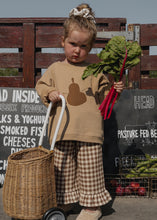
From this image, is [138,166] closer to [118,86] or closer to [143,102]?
[143,102]

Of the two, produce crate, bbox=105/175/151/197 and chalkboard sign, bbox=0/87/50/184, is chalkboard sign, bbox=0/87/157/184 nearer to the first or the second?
chalkboard sign, bbox=0/87/50/184

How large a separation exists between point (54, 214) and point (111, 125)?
1.96 metres

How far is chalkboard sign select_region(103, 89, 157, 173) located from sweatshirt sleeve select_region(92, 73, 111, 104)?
1138mm

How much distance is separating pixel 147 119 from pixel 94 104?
Answer: 1502 millimetres

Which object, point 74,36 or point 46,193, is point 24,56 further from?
point 46,193

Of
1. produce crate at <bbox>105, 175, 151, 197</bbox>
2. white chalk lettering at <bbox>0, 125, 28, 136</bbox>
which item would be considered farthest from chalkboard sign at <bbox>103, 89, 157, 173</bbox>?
white chalk lettering at <bbox>0, 125, 28, 136</bbox>

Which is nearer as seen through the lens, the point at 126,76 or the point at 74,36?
the point at 74,36

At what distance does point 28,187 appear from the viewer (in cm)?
254

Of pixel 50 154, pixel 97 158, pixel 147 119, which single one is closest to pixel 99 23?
pixel 147 119

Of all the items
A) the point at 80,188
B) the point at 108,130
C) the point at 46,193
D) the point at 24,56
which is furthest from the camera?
the point at 24,56

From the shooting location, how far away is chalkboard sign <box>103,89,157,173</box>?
4.25 metres

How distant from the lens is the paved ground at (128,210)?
316 cm

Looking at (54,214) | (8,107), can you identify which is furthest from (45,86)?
(8,107)

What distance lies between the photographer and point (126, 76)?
4691 mm
